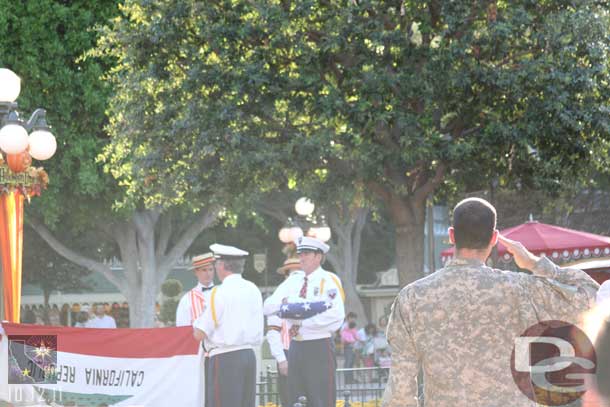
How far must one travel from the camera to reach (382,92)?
1977cm

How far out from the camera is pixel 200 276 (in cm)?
1380

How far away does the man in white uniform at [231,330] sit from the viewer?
1182cm

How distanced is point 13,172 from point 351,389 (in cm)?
624

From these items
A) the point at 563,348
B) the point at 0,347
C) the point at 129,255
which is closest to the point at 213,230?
the point at 129,255

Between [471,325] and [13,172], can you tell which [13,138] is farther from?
[471,325]

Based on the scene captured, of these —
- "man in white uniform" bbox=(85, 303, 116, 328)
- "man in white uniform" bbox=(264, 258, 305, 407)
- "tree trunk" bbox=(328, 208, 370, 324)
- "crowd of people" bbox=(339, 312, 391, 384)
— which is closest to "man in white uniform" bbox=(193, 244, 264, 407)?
"man in white uniform" bbox=(264, 258, 305, 407)

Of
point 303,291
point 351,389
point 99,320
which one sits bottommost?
point 351,389

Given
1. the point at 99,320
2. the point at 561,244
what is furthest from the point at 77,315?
the point at 561,244

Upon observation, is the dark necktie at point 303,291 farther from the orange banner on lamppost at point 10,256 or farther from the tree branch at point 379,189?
the tree branch at point 379,189

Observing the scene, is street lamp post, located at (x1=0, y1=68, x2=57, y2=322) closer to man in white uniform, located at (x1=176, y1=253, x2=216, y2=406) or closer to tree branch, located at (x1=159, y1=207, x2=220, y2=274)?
man in white uniform, located at (x1=176, y1=253, x2=216, y2=406)

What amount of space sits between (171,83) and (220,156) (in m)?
1.81

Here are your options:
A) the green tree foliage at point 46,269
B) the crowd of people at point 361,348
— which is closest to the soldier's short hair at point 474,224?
the crowd of people at point 361,348

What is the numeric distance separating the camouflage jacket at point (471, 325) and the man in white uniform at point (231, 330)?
6499 mm

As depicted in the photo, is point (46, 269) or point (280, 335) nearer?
point (280, 335)
